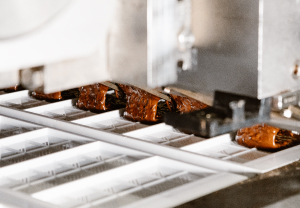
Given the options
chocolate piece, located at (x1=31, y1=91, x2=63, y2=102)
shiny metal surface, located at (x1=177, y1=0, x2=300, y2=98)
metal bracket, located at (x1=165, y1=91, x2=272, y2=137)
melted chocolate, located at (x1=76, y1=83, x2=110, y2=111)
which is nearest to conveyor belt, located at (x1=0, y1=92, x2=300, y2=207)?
melted chocolate, located at (x1=76, y1=83, x2=110, y2=111)

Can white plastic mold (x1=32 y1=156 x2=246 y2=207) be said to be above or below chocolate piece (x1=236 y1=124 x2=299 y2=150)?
below

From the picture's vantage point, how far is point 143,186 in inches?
68.4

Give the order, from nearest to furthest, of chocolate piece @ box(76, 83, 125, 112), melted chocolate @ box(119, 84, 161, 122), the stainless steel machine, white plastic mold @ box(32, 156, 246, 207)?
the stainless steel machine → white plastic mold @ box(32, 156, 246, 207) → melted chocolate @ box(119, 84, 161, 122) → chocolate piece @ box(76, 83, 125, 112)

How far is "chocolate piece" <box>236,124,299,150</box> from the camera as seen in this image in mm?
2098

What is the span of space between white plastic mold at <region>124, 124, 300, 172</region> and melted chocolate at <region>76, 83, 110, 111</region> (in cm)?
57

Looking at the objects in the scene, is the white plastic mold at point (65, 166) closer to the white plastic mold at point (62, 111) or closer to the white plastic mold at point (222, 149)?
the white plastic mold at point (222, 149)

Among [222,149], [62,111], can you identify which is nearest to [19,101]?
[62,111]

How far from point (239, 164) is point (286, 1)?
1252mm

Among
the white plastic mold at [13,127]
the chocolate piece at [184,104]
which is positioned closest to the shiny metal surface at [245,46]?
the chocolate piece at [184,104]

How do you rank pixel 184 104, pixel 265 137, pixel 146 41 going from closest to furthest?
pixel 146 41, pixel 265 137, pixel 184 104

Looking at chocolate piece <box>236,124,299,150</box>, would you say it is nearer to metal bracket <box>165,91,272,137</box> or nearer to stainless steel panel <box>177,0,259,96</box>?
metal bracket <box>165,91,272,137</box>

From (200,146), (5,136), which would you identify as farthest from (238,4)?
(5,136)

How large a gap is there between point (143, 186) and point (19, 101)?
151 cm

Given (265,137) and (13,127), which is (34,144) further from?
(265,137)
